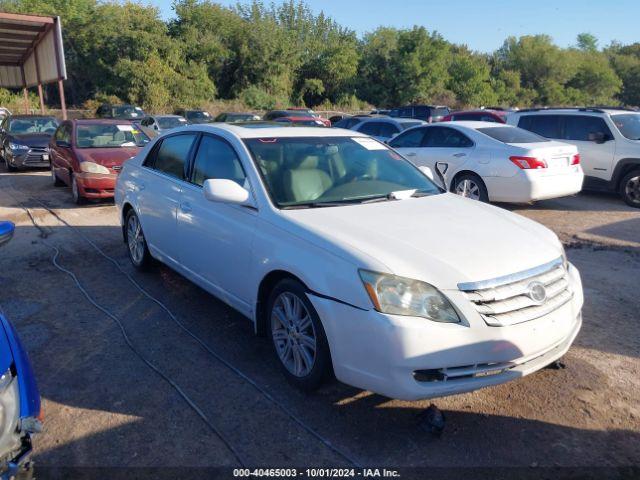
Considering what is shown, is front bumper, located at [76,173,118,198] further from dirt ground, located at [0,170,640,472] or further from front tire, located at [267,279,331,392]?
front tire, located at [267,279,331,392]

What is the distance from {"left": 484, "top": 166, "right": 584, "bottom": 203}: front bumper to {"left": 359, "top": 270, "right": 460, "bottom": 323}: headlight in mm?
6371

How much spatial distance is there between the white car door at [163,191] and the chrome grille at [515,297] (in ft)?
9.50

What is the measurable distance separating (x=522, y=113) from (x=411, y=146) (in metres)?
2.83

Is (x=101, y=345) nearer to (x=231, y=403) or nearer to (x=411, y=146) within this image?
(x=231, y=403)

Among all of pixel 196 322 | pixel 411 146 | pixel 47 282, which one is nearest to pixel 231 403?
Result: pixel 196 322

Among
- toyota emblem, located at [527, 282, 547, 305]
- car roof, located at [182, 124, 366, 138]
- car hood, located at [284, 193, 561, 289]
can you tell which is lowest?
toyota emblem, located at [527, 282, 547, 305]

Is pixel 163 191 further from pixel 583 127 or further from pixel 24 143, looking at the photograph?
pixel 24 143

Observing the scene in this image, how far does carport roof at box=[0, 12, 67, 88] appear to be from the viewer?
18.7 m

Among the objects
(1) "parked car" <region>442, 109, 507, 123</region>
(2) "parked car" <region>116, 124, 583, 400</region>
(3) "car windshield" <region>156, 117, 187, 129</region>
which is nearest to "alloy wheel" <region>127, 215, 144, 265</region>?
(2) "parked car" <region>116, 124, 583, 400</region>

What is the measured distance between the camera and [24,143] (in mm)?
14461

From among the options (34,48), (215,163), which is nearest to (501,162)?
(215,163)

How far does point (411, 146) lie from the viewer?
413 inches

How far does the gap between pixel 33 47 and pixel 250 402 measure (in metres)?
24.9

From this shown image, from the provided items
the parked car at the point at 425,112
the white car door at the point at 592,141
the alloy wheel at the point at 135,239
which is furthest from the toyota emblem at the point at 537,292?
the parked car at the point at 425,112
